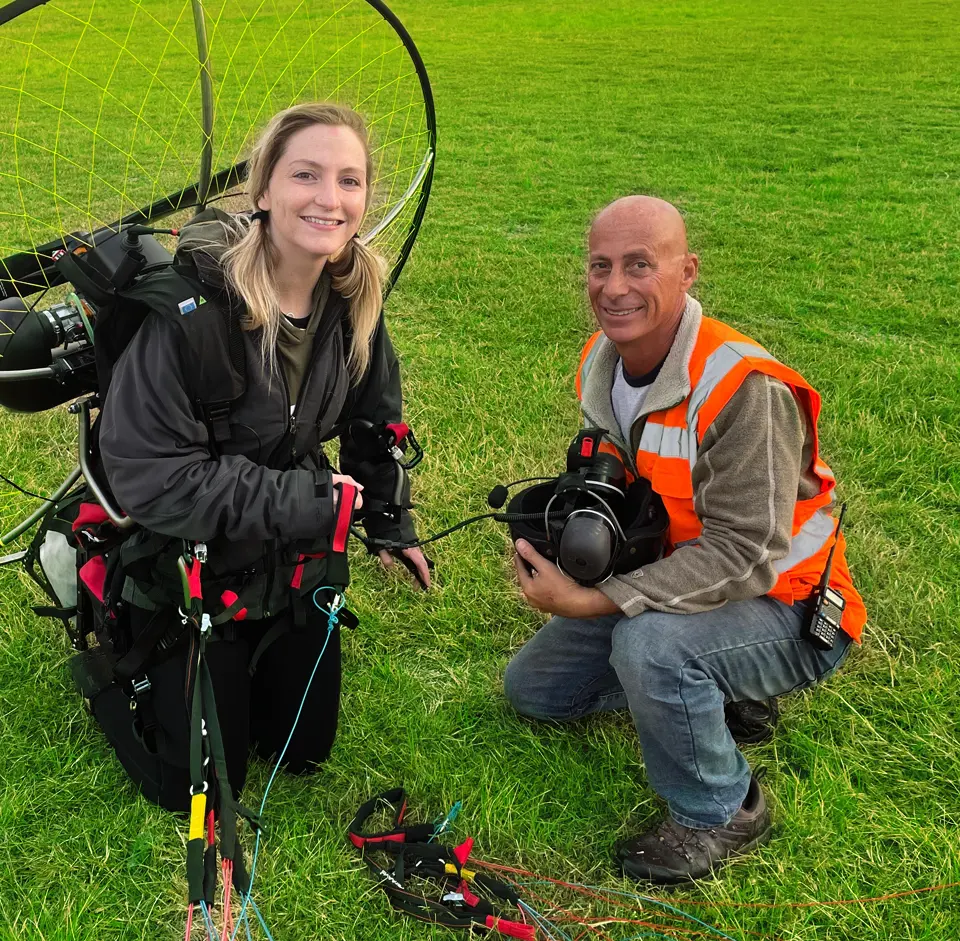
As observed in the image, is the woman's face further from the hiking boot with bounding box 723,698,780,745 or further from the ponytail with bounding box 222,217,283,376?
the hiking boot with bounding box 723,698,780,745

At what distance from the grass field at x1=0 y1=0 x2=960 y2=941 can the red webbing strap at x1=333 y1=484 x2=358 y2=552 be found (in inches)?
38.1

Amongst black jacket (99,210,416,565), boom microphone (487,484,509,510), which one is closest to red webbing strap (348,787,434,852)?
black jacket (99,210,416,565)

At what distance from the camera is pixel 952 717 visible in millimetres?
3074

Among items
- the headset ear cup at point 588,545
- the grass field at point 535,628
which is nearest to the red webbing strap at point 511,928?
the grass field at point 535,628

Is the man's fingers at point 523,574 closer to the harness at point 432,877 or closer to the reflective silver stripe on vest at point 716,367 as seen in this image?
the reflective silver stripe on vest at point 716,367

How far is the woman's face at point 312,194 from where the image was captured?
2.35 m

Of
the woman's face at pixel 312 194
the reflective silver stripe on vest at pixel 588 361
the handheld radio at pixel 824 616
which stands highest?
the woman's face at pixel 312 194

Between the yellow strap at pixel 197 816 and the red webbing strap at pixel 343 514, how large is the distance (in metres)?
0.75

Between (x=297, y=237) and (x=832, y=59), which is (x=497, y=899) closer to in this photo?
(x=297, y=237)

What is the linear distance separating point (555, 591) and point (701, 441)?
582 mm

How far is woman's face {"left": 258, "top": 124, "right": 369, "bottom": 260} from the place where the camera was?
2.35 meters

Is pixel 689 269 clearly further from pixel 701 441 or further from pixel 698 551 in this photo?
pixel 698 551

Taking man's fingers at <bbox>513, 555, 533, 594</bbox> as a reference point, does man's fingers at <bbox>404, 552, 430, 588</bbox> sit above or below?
below

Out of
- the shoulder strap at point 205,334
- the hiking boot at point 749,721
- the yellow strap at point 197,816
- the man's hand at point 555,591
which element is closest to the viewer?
the yellow strap at point 197,816
